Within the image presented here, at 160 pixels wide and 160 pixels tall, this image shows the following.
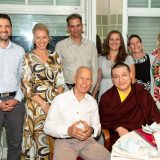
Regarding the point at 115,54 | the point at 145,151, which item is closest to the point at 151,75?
the point at 115,54

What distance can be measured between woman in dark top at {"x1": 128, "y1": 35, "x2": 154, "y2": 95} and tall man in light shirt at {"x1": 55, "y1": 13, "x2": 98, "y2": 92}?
1.62 ft

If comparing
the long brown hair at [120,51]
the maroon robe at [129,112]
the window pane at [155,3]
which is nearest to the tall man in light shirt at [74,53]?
the long brown hair at [120,51]

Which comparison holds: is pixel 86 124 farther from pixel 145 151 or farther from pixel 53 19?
pixel 53 19

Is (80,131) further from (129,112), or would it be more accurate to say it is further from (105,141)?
(129,112)

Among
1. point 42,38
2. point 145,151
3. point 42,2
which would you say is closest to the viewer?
point 145,151

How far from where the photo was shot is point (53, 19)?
12.0 feet

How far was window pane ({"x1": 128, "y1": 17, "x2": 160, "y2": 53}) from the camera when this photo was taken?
3990mm

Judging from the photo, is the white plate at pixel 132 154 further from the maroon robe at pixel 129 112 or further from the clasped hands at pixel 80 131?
the maroon robe at pixel 129 112

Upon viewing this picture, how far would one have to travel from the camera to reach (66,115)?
2.35 m

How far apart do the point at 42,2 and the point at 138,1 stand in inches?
51.9

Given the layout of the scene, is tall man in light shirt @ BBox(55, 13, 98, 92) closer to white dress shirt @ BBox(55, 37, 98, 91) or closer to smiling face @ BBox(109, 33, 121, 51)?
white dress shirt @ BBox(55, 37, 98, 91)

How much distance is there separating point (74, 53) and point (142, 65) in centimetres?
80

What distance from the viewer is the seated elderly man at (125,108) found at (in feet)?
8.34

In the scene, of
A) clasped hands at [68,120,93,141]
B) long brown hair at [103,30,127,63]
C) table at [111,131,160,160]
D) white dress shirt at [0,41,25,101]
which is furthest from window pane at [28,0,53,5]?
table at [111,131,160,160]
